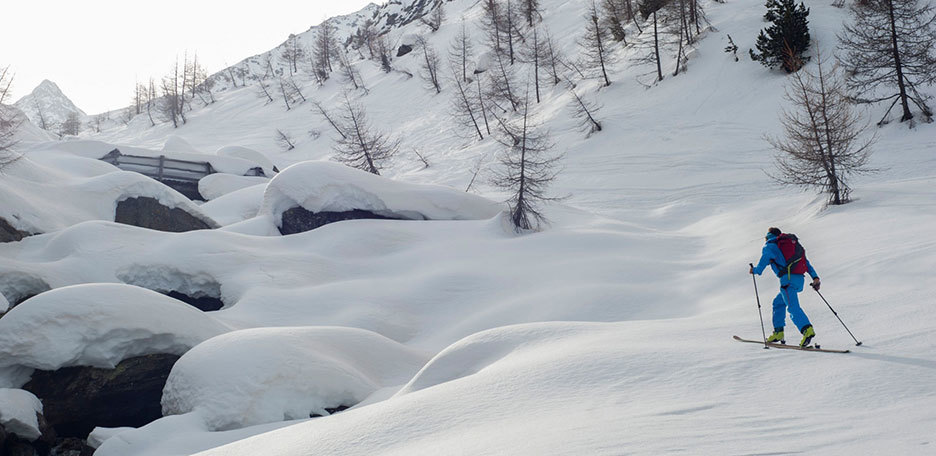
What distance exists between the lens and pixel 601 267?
1850 centimetres

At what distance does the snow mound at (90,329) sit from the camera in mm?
11555

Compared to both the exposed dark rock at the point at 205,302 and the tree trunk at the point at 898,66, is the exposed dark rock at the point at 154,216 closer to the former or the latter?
the exposed dark rock at the point at 205,302

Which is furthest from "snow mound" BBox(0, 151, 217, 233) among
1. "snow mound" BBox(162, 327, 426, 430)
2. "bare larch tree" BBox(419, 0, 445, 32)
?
"bare larch tree" BBox(419, 0, 445, 32)

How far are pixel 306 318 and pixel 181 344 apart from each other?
441cm

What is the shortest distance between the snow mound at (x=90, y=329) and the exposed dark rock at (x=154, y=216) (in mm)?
11594

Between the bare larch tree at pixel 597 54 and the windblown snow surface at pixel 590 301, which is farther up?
the bare larch tree at pixel 597 54

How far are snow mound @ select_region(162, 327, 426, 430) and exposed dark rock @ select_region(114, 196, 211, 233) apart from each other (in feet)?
45.9

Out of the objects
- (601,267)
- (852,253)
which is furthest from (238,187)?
(852,253)

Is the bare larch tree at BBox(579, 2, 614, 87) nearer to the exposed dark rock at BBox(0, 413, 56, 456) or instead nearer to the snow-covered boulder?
the snow-covered boulder

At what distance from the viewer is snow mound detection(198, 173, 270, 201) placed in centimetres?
3509

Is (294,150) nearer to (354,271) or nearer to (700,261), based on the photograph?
(354,271)

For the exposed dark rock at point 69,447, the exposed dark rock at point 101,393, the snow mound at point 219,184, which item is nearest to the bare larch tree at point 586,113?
the snow mound at point 219,184

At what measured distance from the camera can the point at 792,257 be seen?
8.30 metres

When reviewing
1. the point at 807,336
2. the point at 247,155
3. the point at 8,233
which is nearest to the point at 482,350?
the point at 807,336
